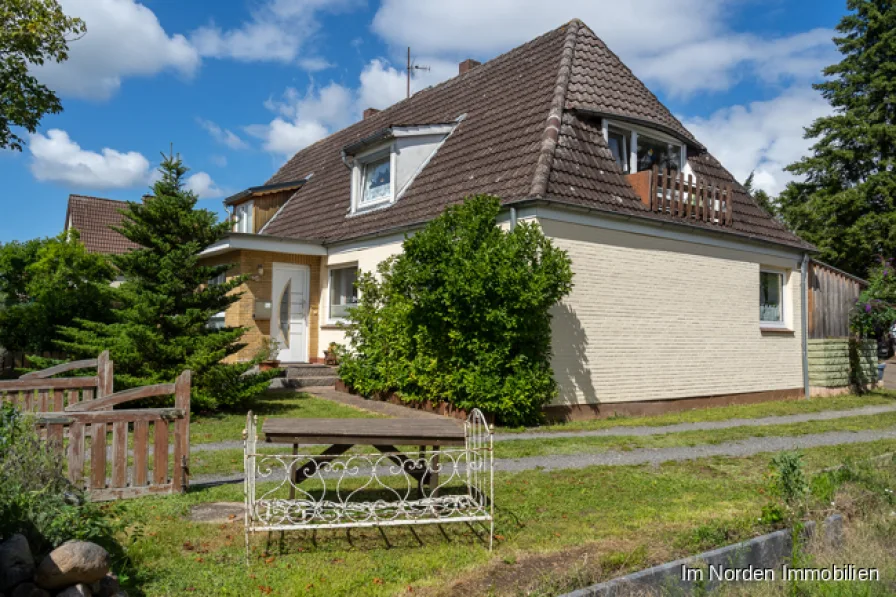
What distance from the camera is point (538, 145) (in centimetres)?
1335

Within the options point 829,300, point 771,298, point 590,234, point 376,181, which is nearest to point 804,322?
point 771,298

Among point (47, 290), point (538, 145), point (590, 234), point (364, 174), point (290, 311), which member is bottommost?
point (290, 311)

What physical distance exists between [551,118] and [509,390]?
5.76m

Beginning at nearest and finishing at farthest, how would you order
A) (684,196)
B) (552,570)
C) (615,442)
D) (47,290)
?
(552,570) < (615,442) < (684,196) < (47,290)

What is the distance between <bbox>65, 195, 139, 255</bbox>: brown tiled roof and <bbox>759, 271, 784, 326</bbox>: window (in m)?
28.4

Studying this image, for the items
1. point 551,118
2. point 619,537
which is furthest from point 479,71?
point 619,537

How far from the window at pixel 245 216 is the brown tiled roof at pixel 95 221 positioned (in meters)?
13.0

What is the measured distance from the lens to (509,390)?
444 inches

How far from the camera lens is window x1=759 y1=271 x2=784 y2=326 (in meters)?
17.0

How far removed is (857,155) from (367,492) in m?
33.5

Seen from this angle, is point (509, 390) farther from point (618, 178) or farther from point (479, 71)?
point (479, 71)

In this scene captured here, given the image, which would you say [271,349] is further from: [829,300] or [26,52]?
[829,300]

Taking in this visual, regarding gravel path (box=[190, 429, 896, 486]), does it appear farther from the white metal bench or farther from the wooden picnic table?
the wooden picnic table

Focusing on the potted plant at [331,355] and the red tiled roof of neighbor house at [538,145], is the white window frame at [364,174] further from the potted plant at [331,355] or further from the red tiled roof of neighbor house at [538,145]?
the potted plant at [331,355]
